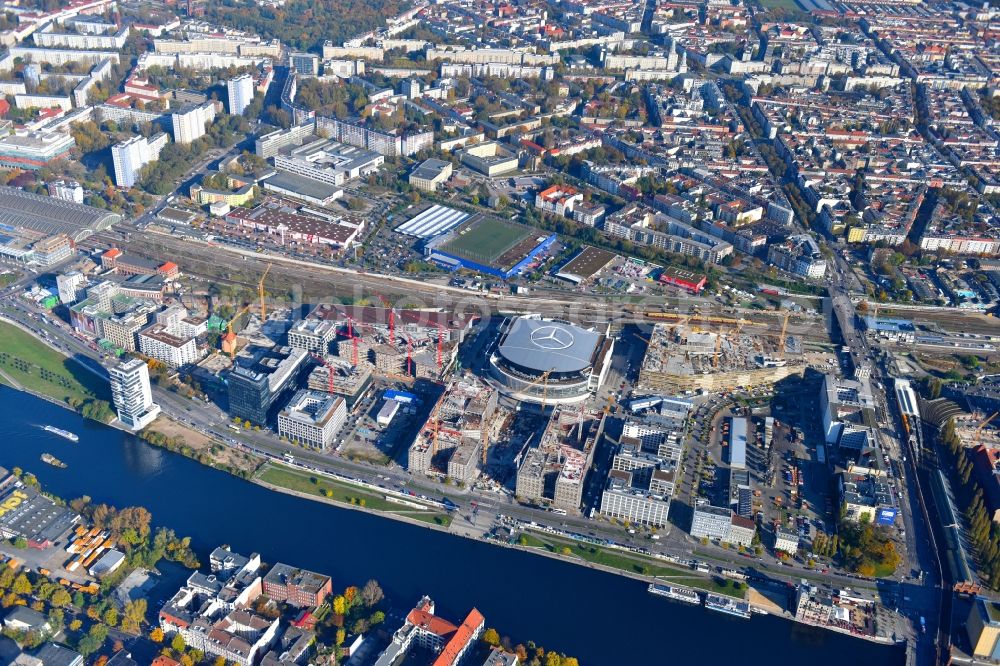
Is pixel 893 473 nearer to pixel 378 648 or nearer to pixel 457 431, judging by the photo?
pixel 457 431

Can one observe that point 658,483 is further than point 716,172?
No

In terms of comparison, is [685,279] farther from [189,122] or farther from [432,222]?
[189,122]

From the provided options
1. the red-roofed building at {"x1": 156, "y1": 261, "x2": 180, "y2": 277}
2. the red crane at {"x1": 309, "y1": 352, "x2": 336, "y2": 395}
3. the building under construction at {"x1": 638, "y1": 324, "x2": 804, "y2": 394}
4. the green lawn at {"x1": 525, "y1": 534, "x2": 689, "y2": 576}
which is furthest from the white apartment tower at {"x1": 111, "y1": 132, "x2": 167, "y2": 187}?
the green lawn at {"x1": 525, "y1": 534, "x2": 689, "y2": 576}

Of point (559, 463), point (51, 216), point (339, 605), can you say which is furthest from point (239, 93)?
point (339, 605)

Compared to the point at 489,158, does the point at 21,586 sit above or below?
below

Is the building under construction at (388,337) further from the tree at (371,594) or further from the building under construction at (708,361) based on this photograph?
Result: the tree at (371,594)

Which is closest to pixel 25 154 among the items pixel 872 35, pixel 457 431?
pixel 457 431

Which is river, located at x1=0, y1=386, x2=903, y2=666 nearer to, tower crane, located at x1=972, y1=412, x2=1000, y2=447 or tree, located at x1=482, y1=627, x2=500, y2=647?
tree, located at x1=482, y1=627, x2=500, y2=647
